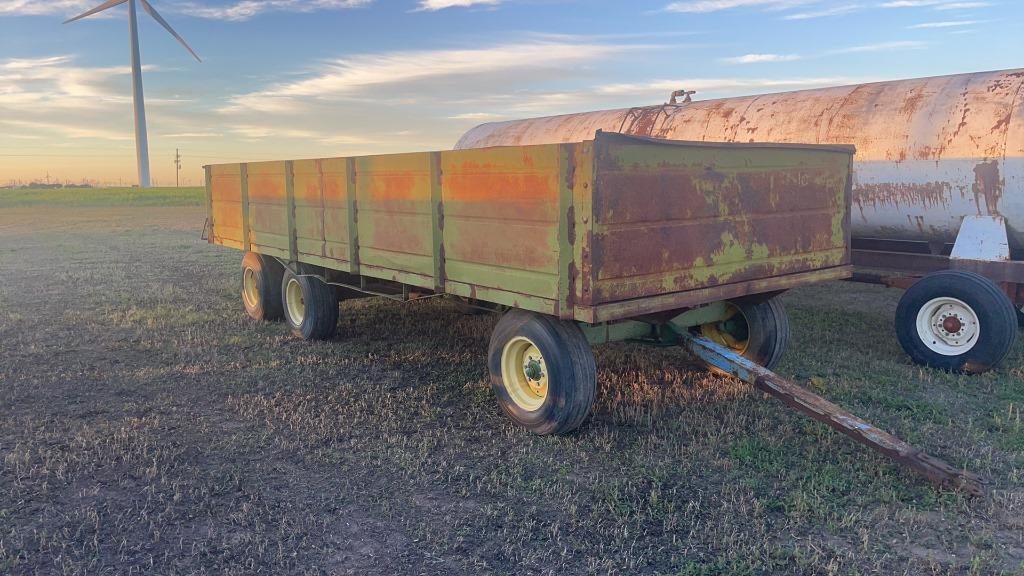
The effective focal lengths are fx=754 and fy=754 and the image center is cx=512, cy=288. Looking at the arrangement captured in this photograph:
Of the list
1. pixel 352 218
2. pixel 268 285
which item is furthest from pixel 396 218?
pixel 268 285

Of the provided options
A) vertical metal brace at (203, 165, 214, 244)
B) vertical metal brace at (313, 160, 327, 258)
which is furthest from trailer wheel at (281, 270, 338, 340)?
vertical metal brace at (203, 165, 214, 244)

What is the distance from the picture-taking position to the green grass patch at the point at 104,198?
41312 millimetres

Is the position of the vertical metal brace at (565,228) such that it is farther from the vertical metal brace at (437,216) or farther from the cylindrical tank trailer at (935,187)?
the cylindrical tank trailer at (935,187)

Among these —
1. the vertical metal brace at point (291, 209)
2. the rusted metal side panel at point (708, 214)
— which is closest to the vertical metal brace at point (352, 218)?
the vertical metal brace at point (291, 209)

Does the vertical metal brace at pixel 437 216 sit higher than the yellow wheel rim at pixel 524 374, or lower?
higher

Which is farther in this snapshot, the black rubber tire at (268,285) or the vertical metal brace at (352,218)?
the black rubber tire at (268,285)

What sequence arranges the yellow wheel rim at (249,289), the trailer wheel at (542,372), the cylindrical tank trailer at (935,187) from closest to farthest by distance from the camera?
the trailer wheel at (542,372)
the cylindrical tank trailer at (935,187)
the yellow wheel rim at (249,289)

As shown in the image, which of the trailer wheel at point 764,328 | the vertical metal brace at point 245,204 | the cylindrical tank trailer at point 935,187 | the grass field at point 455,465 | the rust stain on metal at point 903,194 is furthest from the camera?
the vertical metal brace at point 245,204

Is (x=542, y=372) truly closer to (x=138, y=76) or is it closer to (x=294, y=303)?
(x=294, y=303)

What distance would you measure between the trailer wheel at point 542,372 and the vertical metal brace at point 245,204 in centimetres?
437

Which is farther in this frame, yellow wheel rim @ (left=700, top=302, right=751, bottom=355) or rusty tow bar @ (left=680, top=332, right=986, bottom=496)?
yellow wheel rim @ (left=700, top=302, right=751, bottom=355)

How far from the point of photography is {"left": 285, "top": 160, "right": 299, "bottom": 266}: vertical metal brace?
745 centimetres

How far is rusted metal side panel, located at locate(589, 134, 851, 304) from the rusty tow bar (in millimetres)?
610

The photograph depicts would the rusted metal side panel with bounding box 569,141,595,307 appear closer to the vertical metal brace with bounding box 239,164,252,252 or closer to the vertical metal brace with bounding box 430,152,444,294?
the vertical metal brace with bounding box 430,152,444,294
